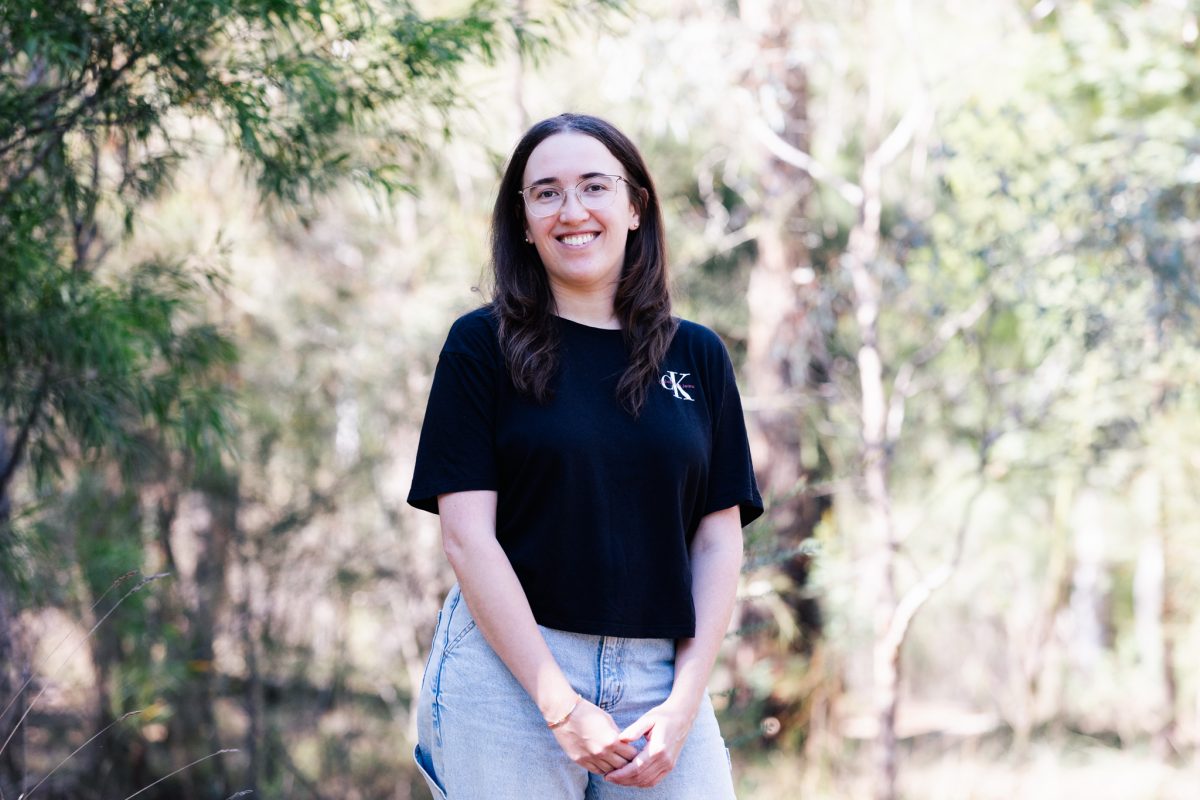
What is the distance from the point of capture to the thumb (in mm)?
1756

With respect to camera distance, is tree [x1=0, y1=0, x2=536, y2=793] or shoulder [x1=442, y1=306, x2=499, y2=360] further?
tree [x1=0, y1=0, x2=536, y2=793]

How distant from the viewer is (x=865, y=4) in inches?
215

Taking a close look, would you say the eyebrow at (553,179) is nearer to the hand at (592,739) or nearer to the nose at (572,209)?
the nose at (572,209)

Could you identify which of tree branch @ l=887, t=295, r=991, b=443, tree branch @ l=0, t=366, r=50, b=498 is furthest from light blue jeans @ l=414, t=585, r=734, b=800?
tree branch @ l=887, t=295, r=991, b=443

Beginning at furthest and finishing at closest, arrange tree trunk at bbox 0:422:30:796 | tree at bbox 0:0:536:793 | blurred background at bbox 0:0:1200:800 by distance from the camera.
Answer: tree trunk at bbox 0:422:30:796 → blurred background at bbox 0:0:1200:800 → tree at bbox 0:0:536:793

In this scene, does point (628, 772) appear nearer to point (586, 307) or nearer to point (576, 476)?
point (576, 476)

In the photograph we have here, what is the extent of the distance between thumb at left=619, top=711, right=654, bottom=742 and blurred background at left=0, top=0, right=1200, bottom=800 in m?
1.36

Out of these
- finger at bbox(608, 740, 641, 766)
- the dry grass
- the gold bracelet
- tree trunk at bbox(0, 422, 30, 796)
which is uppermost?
the gold bracelet

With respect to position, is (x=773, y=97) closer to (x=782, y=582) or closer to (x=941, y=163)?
(x=941, y=163)

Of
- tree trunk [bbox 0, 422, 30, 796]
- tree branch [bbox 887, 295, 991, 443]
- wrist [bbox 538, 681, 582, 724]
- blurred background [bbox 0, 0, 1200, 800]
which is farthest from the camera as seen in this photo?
tree branch [bbox 887, 295, 991, 443]

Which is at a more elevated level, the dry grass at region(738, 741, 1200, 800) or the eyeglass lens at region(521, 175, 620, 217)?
the eyeglass lens at region(521, 175, 620, 217)

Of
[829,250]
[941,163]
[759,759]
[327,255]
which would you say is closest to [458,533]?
[941,163]

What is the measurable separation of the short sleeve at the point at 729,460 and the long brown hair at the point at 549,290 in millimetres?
147

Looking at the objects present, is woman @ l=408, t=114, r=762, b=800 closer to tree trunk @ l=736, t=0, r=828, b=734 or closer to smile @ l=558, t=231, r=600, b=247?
smile @ l=558, t=231, r=600, b=247
